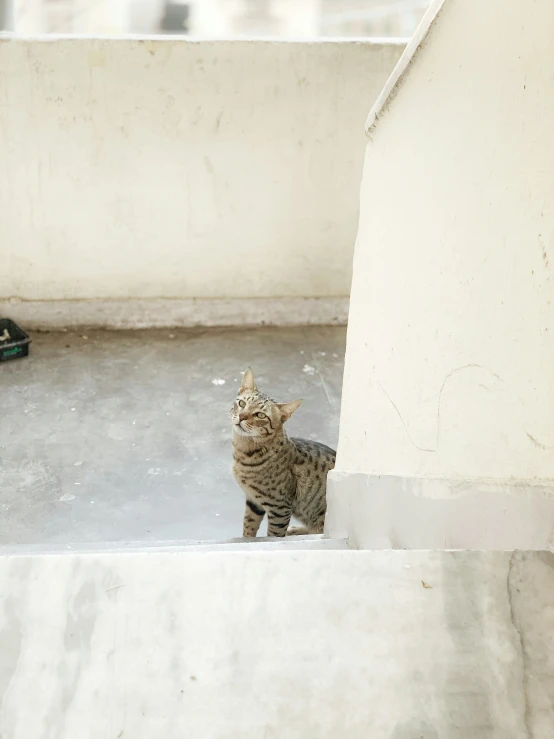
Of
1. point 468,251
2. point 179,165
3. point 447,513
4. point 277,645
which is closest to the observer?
point 277,645

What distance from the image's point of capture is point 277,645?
41.3 inches

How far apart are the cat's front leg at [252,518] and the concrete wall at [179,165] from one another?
210 centimetres

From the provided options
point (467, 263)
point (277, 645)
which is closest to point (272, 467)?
point (467, 263)

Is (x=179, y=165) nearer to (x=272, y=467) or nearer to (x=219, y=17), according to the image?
(x=219, y=17)

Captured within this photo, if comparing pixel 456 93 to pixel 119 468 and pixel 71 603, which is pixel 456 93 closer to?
pixel 71 603

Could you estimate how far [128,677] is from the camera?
39.4 inches

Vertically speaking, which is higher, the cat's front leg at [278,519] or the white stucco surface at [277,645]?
the white stucco surface at [277,645]

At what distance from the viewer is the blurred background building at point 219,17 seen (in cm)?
426

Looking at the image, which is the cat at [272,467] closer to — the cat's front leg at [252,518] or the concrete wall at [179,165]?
the cat's front leg at [252,518]

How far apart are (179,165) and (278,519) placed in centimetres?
238

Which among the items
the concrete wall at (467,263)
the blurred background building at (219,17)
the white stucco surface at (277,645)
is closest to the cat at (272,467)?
the concrete wall at (467,263)

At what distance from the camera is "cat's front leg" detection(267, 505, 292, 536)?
9.73 ft

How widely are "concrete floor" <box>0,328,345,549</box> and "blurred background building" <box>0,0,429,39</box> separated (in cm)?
181

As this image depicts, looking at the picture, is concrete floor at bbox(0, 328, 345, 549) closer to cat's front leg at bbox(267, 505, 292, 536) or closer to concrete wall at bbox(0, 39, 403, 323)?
cat's front leg at bbox(267, 505, 292, 536)
